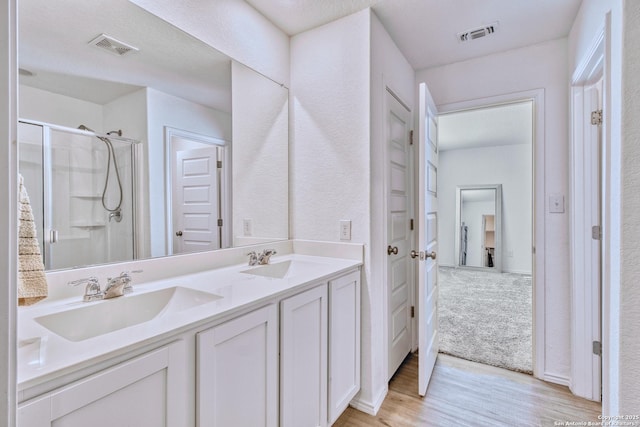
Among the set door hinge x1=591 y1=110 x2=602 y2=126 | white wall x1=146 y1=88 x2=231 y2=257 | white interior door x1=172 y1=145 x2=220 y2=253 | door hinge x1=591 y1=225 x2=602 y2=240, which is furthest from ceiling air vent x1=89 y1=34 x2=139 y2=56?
door hinge x1=591 y1=225 x2=602 y2=240

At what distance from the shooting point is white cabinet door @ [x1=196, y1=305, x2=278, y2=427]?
0.89 m

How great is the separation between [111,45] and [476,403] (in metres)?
2.63

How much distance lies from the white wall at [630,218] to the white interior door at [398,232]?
3.62ft

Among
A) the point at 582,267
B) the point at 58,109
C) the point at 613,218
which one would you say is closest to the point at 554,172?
the point at 582,267

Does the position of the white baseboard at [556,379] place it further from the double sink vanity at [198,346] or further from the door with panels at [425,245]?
the double sink vanity at [198,346]

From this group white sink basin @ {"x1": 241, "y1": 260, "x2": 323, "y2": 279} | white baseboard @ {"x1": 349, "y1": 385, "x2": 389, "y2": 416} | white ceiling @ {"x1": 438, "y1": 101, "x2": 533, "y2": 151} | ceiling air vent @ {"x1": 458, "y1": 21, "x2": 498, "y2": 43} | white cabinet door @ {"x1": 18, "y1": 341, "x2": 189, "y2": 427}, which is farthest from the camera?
white ceiling @ {"x1": 438, "y1": 101, "x2": 533, "y2": 151}

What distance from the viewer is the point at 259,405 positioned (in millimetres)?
1090

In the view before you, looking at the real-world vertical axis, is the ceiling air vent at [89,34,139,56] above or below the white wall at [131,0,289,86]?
below

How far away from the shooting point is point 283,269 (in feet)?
5.89

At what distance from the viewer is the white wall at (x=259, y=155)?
182 cm

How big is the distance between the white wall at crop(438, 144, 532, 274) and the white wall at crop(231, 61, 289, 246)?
16.0 ft

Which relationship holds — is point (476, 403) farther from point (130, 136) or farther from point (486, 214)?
point (486, 214)

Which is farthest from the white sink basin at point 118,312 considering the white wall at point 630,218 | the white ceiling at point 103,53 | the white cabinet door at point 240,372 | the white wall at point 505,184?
the white wall at point 505,184

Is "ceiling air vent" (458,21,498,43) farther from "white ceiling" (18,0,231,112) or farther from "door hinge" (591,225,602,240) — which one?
"white ceiling" (18,0,231,112)
